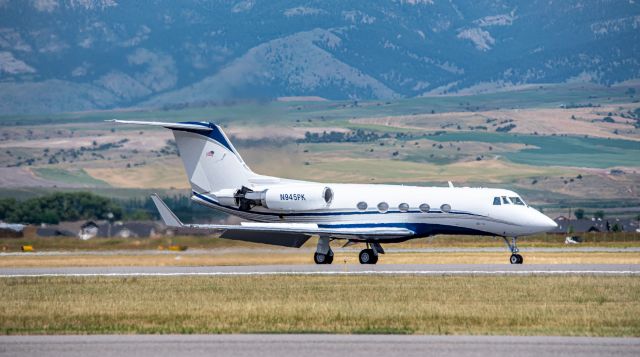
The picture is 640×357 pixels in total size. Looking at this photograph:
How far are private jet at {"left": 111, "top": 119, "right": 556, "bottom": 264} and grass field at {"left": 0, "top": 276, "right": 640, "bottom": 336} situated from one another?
859 centimetres

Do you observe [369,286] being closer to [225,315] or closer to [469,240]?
[225,315]

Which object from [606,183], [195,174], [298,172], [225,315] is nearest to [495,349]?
[225,315]

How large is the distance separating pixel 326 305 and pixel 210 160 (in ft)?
72.1

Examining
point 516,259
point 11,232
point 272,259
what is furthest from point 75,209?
point 516,259

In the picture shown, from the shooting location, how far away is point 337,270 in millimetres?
46281

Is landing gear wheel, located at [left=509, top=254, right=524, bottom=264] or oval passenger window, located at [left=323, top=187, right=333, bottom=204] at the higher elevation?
oval passenger window, located at [left=323, top=187, right=333, bottom=204]

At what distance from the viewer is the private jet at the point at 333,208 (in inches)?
1975

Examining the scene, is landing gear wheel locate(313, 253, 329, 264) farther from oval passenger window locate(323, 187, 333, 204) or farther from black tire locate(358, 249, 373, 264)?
oval passenger window locate(323, 187, 333, 204)

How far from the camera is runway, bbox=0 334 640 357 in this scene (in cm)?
2412

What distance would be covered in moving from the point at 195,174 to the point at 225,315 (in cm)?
2423

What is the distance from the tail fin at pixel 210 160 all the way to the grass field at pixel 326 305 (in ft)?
39.0

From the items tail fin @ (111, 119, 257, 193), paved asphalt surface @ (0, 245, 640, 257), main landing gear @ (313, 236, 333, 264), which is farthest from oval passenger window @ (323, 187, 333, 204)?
paved asphalt surface @ (0, 245, 640, 257)

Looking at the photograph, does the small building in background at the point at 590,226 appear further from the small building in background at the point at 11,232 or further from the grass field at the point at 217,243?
the small building in background at the point at 11,232

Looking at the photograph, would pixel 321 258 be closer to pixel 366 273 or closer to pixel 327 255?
pixel 327 255
